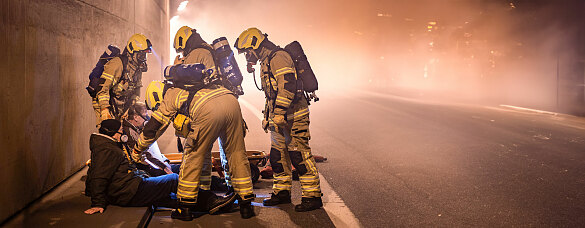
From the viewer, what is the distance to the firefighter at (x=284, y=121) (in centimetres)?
523

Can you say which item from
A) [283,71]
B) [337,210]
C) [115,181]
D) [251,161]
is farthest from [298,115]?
[115,181]

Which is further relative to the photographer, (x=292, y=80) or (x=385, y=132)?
(x=385, y=132)

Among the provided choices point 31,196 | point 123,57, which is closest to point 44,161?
point 31,196

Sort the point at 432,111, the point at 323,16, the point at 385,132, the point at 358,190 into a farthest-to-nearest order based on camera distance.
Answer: the point at 323,16
the point at 432,111
the point at 385,132
the point at 358,190

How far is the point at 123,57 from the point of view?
6.89 m

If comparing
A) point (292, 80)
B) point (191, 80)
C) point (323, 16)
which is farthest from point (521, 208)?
point (323, 16)

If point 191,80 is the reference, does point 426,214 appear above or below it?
below

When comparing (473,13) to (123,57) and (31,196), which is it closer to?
(123,57)

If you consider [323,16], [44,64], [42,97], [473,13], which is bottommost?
[42,97]

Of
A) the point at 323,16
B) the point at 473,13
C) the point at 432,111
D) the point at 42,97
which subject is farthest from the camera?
the point at 323,16

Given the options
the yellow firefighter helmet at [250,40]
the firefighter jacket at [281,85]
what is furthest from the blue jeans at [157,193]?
the yellow firefighter helmet at [250,40]

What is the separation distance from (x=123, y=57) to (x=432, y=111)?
11.7m

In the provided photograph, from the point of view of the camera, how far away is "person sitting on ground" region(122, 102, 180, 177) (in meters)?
6.05

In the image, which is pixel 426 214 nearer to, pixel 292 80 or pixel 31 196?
pixel 292 80
